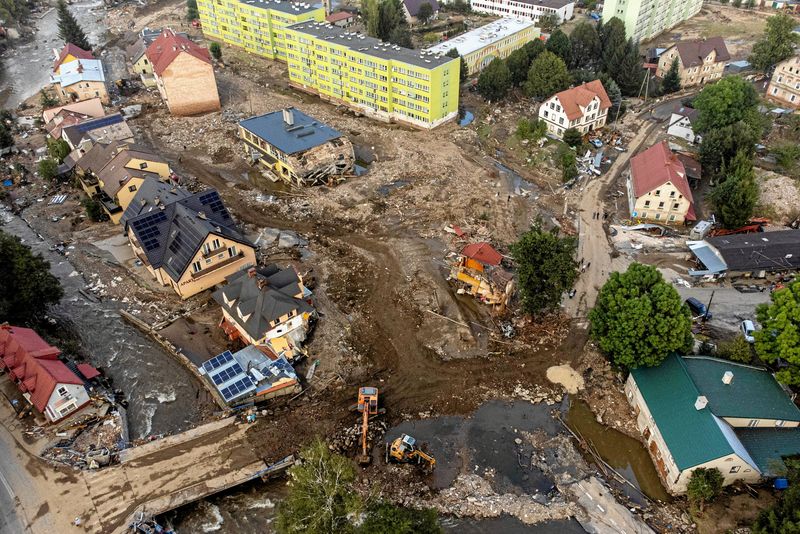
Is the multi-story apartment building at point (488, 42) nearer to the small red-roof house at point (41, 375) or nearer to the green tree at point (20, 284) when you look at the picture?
the green tree at point (20, 284)

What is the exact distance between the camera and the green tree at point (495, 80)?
3044 inches

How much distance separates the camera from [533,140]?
69812 millimetres

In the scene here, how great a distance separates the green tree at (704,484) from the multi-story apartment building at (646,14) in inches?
3559

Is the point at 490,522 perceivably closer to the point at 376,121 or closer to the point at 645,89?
the point at 376,121

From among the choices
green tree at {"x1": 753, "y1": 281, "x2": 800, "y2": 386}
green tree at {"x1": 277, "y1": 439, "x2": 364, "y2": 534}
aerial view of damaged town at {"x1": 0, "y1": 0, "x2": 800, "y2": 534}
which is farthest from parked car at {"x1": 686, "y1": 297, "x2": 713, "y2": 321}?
green tree at {"x1": 277, "y1": 439, "x2": 364, "y2": 534}

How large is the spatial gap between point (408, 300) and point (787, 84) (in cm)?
6648

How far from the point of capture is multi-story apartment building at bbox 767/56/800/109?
7044 centimetres

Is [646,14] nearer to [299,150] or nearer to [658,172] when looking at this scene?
[658,172]

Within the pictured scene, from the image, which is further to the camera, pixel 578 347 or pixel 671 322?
pixel 578 347

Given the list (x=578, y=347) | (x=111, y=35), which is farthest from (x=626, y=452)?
(x=111, y=35)

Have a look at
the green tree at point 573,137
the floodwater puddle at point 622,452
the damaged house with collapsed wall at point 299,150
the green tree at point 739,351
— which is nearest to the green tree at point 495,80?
the green tree at point 573,137

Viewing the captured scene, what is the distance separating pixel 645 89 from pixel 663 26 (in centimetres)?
3709

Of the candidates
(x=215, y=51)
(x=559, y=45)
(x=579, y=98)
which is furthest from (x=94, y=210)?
(x=559, y=45)

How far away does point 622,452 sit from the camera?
34.6m
